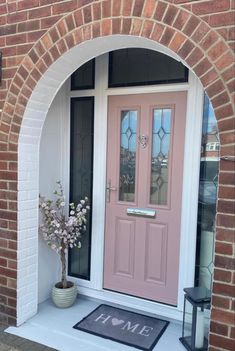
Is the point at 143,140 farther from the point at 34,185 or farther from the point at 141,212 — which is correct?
the point at 34,185

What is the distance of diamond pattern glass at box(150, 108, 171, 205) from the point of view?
3045mm

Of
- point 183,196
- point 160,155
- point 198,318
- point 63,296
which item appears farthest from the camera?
point 63,296

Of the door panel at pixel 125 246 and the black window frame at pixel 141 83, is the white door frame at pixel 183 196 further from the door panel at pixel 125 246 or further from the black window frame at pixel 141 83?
the door panel at pixel 125 246

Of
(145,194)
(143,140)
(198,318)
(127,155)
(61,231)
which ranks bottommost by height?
(198,318)

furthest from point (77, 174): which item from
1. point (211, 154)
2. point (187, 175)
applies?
point (211, 154)

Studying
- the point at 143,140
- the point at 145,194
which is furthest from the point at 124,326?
the point at 143,140

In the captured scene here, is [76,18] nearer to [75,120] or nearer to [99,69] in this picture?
[99,69]

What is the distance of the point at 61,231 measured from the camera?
3.16 metres

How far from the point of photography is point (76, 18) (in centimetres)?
241

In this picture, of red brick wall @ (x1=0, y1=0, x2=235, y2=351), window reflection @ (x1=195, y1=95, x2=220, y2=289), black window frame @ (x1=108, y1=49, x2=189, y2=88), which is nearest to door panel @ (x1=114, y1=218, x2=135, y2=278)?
window reflection @ (x1=195, y1=95, x2=220, y2=289)

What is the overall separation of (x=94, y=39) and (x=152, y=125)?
3.33ft

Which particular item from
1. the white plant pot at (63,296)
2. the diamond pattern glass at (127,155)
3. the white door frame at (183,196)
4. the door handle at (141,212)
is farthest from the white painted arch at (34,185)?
the diamond pattern glass at (127,155)

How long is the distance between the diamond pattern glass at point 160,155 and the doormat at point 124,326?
1.09 metres

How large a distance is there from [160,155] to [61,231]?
118 cm
